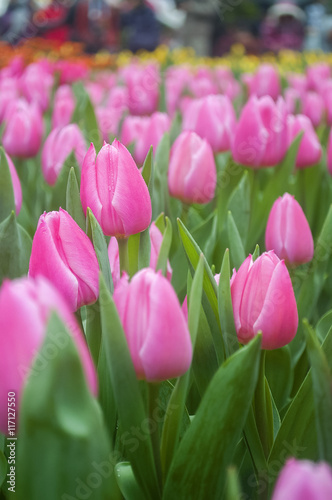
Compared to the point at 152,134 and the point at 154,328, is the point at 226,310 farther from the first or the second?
the point at 152,134

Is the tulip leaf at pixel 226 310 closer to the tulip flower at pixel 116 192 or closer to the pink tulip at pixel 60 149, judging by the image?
the tulip flower at pixel 116 192

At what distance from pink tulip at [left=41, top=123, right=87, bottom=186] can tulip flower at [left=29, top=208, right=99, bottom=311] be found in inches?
22.2

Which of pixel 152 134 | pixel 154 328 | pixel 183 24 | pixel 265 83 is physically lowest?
pixel 183 24

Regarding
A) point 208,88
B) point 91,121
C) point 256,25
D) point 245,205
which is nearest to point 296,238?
point 245,205

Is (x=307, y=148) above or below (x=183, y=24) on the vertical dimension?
above

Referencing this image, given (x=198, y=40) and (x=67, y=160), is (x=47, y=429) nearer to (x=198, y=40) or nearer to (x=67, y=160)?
(x=67, y=160)

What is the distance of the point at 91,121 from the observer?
4.78 feet

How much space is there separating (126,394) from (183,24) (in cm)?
914

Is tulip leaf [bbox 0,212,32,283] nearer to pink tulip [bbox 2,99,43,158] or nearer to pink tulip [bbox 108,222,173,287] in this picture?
pink tulip [bbox 108,222,173,287]

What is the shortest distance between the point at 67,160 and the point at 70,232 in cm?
51

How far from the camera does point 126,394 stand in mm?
471

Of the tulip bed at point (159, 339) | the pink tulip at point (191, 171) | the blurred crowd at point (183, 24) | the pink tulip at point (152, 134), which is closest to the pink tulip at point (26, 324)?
the tulip bed at point (159, 339)

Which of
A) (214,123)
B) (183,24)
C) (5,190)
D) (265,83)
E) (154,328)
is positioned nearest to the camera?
(154,328)

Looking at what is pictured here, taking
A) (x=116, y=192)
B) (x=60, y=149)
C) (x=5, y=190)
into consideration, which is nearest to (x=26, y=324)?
(x=116, y=192)
